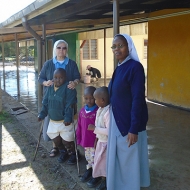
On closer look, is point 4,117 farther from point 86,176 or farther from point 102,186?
point 102,186

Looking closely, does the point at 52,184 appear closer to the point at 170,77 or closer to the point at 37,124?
the point at 37,124

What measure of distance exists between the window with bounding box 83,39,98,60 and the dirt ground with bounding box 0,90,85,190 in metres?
10.5

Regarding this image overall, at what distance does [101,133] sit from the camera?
3.01 metres

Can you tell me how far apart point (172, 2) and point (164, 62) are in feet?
7.17

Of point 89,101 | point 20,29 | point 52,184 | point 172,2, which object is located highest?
point 172,2

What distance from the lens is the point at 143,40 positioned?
54.8ft

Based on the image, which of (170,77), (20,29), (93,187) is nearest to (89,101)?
(93,187)

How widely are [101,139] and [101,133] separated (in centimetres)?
8

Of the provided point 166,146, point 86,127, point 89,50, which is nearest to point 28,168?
point 86,127

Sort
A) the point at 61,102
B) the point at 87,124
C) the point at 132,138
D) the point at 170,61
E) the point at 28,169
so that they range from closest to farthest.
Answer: the point at 132,138, the point at 87,124, the point at 61,102, the point at 28,169, the point at 170,61

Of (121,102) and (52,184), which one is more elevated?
(121,102)

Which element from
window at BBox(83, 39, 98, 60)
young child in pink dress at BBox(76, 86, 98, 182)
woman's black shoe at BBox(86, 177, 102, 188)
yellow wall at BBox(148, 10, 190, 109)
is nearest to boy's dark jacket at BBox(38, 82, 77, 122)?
young child in pink dress at BBox(76, 86, 98, 182)

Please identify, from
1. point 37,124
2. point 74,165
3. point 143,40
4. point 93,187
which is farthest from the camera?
point 143,40

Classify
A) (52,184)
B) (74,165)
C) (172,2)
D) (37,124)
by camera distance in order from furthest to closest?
1. (37,124)
2. (172,2)
3. (74,165)
4. (52,184)
